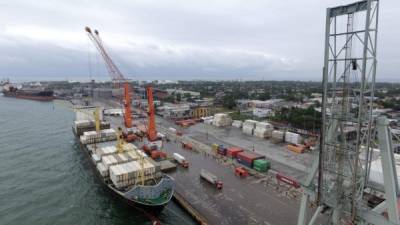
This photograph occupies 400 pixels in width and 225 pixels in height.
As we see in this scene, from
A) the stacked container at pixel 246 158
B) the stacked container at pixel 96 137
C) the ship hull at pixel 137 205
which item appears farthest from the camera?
the stacked container at pixel 96 137

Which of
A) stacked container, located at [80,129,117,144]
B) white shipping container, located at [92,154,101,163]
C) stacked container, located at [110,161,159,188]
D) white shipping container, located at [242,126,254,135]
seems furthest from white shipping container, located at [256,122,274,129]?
white shipping container, located at [92,154,101,163]

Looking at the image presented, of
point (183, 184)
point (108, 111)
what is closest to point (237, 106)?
point (108, 111)

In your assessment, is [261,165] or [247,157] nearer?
[261,165]

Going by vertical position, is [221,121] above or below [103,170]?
above

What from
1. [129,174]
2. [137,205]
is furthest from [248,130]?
[137,205]

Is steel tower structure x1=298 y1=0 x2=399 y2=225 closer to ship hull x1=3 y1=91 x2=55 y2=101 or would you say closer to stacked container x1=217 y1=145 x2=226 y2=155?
stacked container x1=217 y1=145 x2=226 y2=155

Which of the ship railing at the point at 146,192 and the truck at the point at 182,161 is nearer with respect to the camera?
the ship railing at the point at 146,192

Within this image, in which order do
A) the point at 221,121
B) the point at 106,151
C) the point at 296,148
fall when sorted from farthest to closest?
the point at 221,121 → the point at 296,148 → the point at 106,151

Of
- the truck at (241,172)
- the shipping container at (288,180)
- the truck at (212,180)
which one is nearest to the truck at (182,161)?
the truck at (212,180)

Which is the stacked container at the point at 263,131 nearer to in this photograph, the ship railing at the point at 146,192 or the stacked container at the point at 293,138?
the stacked container at the point at 293,138

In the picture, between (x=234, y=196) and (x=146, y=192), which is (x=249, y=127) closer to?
(x=234, y=196)

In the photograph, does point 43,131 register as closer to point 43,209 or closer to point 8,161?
point 8,161
